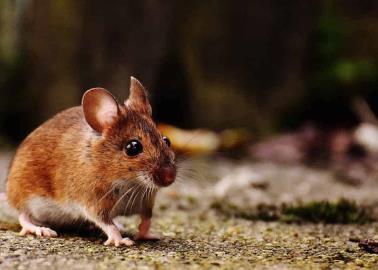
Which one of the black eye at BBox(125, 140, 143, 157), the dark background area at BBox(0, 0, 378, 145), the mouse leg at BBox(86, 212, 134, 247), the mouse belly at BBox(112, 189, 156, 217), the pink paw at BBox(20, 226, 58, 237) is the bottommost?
the pink paw at BBox(20, 226, 58, 237)

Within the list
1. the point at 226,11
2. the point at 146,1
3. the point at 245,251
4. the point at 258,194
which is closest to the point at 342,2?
the point at 226,11

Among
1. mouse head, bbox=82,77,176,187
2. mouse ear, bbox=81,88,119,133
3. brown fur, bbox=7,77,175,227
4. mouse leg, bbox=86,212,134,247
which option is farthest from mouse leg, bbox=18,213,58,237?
mouse ear, bbox=81,88,119,133

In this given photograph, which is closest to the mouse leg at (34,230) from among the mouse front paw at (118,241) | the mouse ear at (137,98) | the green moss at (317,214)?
the mouse front paw at (118,241)

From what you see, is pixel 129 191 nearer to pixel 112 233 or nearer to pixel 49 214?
pixel 112 233

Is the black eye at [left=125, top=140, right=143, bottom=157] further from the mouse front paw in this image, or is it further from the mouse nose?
the mouse front paw

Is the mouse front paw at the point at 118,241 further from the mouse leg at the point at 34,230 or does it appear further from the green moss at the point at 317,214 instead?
the green moss at the point at 317,214

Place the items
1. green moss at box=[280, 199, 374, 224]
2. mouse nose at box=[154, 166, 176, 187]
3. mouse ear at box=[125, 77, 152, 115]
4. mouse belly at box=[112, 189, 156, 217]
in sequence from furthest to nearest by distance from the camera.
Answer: green moss at box=[280, 199, 374, 224] < mouse ear at box=[125, 77, 152, 115] < mouse belly at box=[112, 189, 156, 217] < mouse nose at box=[154, 166, 176, 187]
